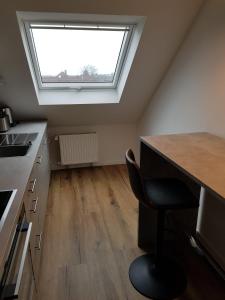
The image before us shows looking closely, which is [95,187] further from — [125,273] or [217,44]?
[217,44]

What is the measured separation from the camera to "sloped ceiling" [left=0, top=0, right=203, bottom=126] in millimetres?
2082

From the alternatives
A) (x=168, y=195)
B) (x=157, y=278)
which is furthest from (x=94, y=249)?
(x=168, y=195)

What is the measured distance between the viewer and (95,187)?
3418 millimetres

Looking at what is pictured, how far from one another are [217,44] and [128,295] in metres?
2.12

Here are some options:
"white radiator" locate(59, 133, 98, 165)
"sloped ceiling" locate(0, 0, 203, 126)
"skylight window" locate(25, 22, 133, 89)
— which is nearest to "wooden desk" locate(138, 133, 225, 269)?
"sloped ceiling" locate(0, 0, 203, 126)

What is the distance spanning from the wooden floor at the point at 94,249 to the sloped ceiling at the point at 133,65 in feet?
3.67

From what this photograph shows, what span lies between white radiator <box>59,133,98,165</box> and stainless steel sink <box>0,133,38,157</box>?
1.27 meters

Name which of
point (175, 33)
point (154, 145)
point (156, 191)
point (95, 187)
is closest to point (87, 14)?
point (175, 33)

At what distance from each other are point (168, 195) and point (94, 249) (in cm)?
Result: 99

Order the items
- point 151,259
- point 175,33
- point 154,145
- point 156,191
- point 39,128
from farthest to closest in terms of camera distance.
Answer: point 39,128, point 175,33, point 151,259, point 154,145, point 156,191

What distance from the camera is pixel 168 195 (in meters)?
1.61

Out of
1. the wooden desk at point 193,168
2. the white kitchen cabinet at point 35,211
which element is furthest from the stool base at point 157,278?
the white kitchen cabinet at point 35,211

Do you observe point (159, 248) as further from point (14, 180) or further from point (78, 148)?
point (78, 148)

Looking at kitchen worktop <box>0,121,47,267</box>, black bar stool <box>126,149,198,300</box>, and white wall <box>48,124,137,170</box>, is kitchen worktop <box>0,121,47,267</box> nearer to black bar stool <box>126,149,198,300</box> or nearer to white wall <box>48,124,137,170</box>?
black bar stool <box>126,149,198,300</box>
